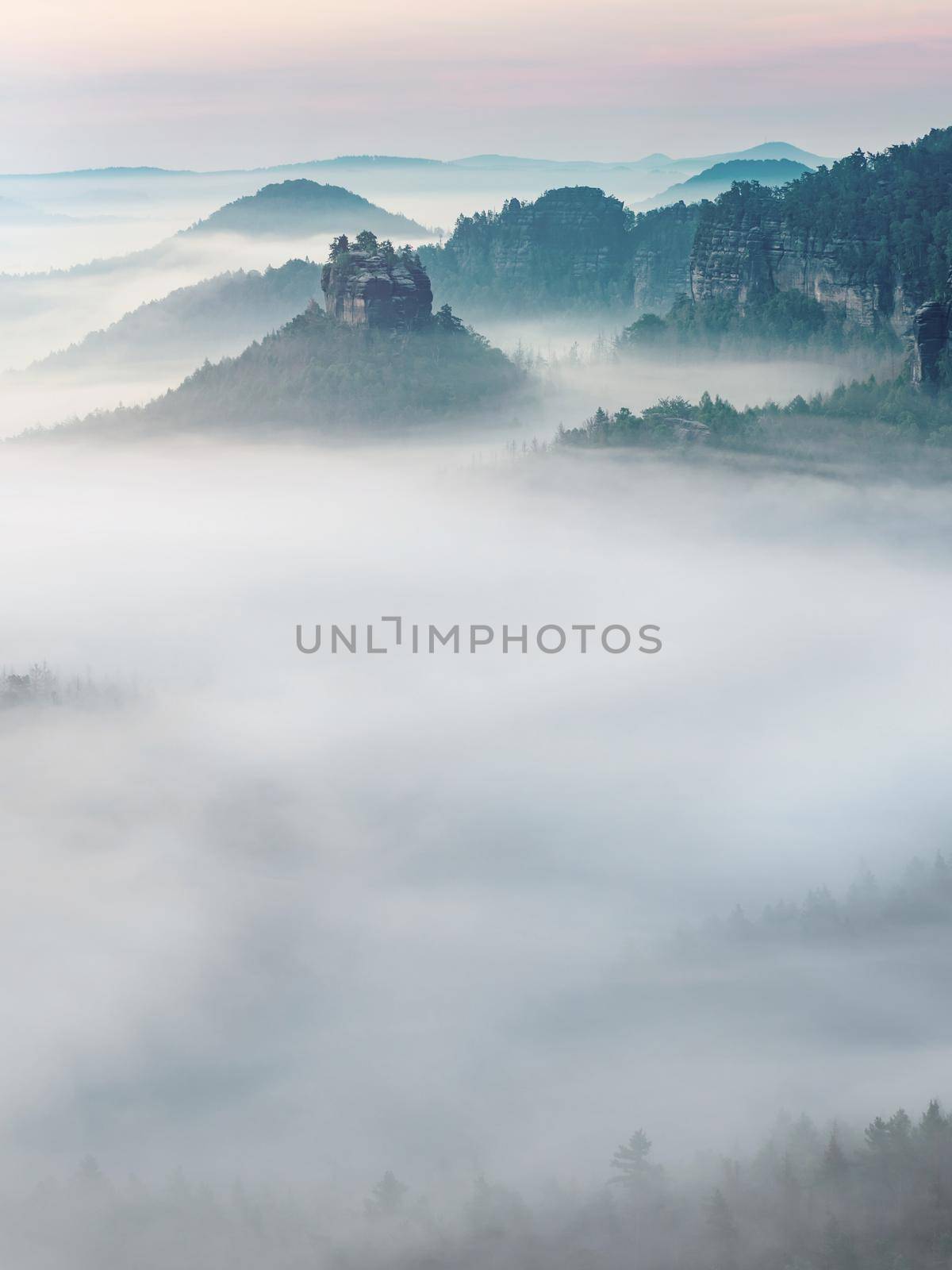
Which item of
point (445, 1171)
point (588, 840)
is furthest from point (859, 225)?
point (445, 1171)

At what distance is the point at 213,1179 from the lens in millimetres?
123938

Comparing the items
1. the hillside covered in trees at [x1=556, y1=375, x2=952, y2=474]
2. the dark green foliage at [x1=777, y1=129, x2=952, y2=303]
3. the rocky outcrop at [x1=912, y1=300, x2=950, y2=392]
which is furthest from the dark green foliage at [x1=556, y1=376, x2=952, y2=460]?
the dark green foliage at [x1=777, y1=129, x2=952, y2=303]

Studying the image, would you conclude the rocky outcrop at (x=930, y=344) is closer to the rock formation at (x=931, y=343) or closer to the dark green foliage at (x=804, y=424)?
the rock formation at (x=931, y=343)

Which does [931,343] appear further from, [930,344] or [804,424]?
[804,424]

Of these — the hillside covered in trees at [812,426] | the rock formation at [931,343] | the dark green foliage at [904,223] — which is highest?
the dark green foliage at [904,223]

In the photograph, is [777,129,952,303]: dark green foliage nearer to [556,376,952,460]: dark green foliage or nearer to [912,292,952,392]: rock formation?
[912,292,952,392]: rock formation

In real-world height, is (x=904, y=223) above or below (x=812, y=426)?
above

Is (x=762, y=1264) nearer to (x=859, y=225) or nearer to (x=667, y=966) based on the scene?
(x=667, y=966)

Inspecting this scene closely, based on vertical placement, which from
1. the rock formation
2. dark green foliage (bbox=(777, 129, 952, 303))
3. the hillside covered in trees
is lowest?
the hillside covered in trees

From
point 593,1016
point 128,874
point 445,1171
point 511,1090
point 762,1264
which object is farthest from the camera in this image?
point 128,874

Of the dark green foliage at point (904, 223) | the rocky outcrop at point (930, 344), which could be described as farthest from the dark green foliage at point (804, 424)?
the dark green foliage at point (904, 223)

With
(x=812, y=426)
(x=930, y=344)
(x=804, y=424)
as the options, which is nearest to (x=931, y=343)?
(x=930, y=344)

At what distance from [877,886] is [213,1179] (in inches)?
2571

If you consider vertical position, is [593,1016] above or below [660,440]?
below
